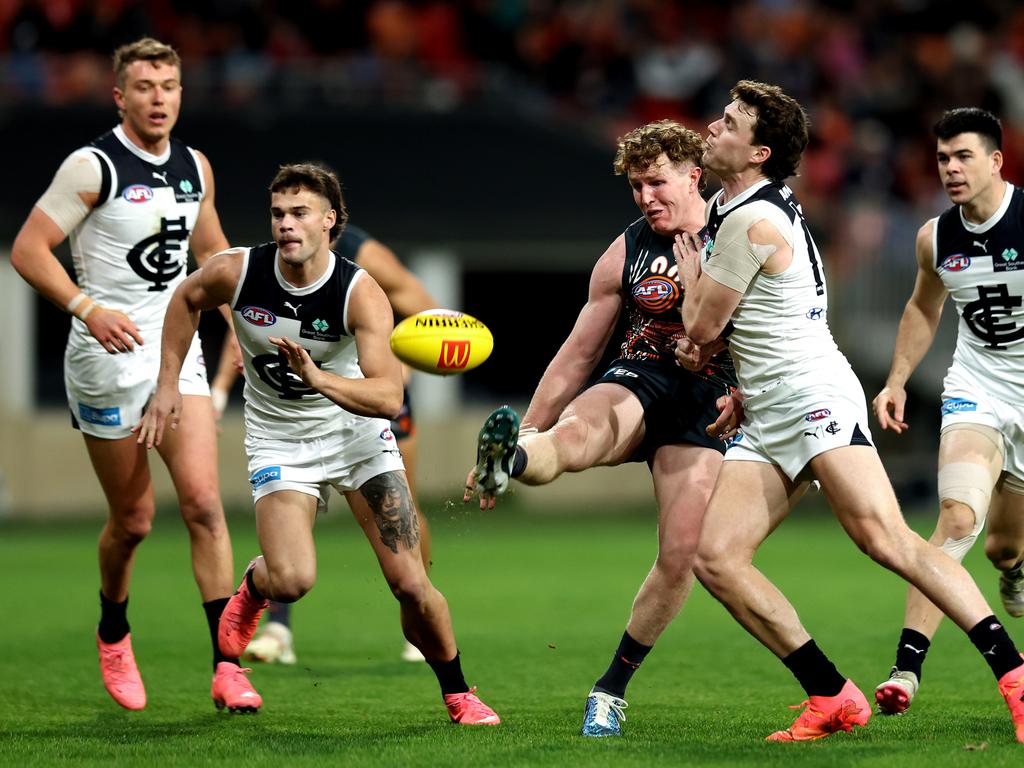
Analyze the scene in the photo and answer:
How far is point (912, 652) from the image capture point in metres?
7.03

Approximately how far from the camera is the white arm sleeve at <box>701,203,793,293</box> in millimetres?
5949

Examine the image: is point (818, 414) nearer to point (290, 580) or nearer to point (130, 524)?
point (290, 580)

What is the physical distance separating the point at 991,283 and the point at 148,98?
4043 millimetres

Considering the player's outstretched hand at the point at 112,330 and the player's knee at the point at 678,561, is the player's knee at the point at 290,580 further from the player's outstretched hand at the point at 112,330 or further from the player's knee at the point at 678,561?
the player's knee at the point at 678,561

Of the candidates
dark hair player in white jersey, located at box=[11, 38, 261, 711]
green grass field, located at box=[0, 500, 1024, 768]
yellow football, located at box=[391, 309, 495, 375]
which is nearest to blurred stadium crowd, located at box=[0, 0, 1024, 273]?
green grass field, located at box=[0, 500, 1024, 768]

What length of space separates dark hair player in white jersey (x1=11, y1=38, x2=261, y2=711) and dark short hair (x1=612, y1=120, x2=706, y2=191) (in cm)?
232

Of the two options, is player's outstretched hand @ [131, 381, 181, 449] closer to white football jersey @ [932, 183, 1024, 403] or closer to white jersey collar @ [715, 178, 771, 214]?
white jersey collar @ [715, 178, 771, 214]

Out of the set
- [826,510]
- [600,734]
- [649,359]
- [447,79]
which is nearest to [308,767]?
[600,734]

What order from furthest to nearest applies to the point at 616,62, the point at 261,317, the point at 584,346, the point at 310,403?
the point at 616,62 → the point at 310,403 → the point at 584,346 → the point at 261,317

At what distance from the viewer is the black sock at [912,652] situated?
7.00 metres

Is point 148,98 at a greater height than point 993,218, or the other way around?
point 148,98

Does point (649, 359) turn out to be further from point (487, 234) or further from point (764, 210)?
point (487, 234)

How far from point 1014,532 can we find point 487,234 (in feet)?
43.9

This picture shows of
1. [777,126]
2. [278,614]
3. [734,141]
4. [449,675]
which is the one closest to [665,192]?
[734,141]
